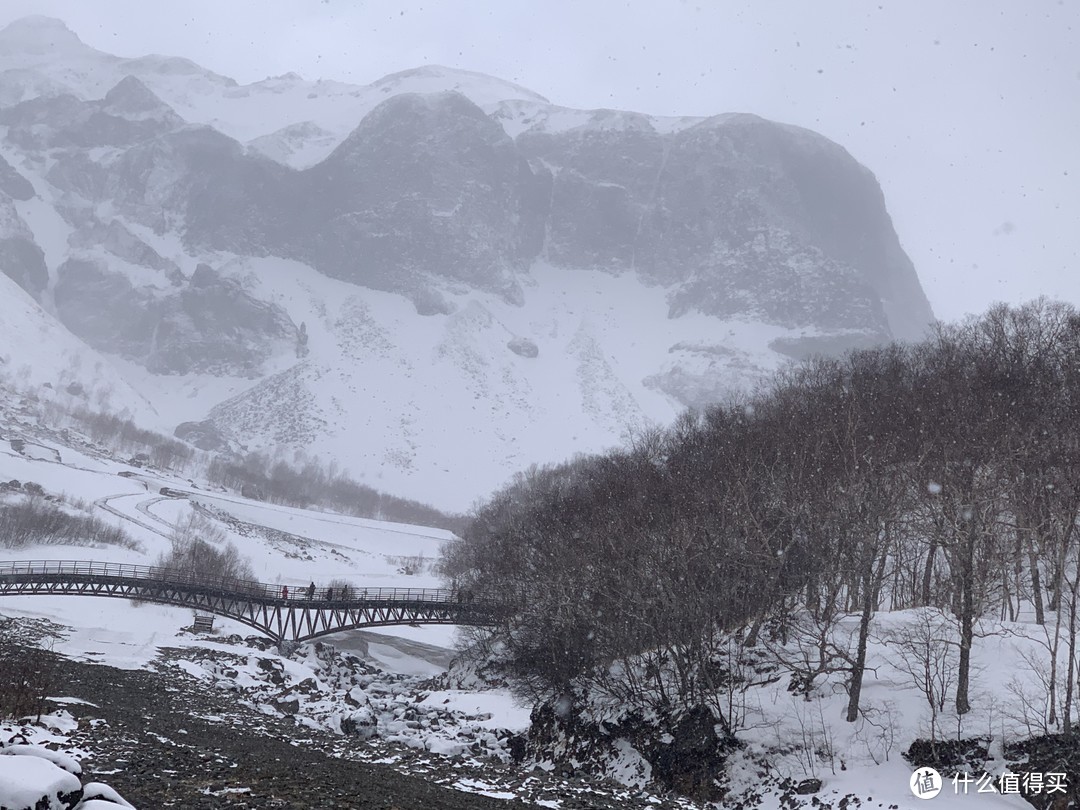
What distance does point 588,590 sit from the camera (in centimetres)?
4259

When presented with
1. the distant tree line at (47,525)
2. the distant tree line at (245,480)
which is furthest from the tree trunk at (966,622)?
the distant tree line at (245,480)

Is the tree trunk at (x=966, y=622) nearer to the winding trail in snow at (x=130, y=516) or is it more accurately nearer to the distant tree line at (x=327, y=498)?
the winding trail in snow at (x=130, y=516)

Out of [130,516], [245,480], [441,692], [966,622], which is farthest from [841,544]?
[245,480]

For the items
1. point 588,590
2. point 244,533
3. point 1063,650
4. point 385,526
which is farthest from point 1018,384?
point 385,526

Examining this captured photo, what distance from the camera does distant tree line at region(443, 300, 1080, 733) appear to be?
28.3 m

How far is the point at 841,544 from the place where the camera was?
31984mm

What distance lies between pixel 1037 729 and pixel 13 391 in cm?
21143

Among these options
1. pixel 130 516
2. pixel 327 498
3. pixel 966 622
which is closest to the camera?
pixel 966 622

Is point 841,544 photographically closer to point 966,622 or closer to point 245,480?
point 966,622

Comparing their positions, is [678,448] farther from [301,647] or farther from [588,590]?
[301,647]

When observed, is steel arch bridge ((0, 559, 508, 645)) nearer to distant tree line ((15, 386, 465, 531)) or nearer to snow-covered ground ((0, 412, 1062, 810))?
snow-covered ground ((0, 412, 1062, 810))

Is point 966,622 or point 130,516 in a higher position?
point 966,622

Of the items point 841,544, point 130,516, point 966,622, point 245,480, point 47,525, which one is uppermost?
point 841,544

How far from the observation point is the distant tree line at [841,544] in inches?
1114
